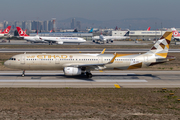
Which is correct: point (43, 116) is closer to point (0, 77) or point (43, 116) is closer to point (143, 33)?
point (0, 77)

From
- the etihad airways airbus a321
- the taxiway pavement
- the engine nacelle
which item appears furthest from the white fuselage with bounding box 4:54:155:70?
the taxiway pavement

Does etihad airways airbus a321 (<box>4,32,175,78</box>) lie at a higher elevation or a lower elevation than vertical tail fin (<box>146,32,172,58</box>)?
lower

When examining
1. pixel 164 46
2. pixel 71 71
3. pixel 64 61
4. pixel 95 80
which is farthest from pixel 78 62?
pixel 164 46

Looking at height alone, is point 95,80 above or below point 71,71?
below

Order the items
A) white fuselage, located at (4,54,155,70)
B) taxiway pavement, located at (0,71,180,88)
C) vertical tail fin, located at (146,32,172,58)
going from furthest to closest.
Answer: vertical tail fin, located at (146,32,172,58)
white fuselage, located at (4,54,155,70)
taxiway pavement, located at (0,71,180,88)

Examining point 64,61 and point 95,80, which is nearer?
point 95,80

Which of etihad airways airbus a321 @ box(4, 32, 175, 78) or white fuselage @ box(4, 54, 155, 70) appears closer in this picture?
etihad airways airbus a321 @ box(4, 32, 175, 78)

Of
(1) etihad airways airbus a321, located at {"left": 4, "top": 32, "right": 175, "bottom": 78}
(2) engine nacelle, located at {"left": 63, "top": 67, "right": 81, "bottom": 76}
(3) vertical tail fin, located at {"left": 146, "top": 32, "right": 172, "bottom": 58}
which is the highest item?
(3) vertical tail fin, located at {"left": 146, "top": 32, "right": 172, "bottom": 58}

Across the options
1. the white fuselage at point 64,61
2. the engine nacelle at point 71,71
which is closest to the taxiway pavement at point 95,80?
the engine nacelle at point 71,71

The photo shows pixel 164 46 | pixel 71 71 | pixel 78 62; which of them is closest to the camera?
pixel 71 71

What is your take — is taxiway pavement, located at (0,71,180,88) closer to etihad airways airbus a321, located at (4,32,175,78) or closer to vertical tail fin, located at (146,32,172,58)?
etihad airways airbus a321, located at (4,32,175,78)

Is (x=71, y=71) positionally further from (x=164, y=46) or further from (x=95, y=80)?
(x=164, y=46)

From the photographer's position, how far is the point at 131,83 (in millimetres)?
31188

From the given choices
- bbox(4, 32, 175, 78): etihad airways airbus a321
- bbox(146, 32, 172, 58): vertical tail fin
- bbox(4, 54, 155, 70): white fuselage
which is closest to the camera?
bbox(4, 32, 175, 78): etihad airways airbus a321
